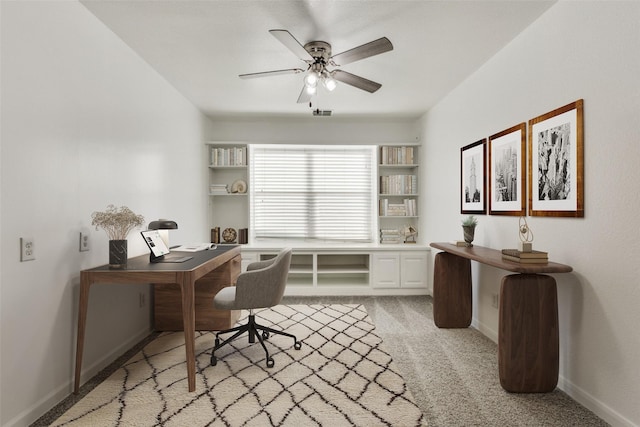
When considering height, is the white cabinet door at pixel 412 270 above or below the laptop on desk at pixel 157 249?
below

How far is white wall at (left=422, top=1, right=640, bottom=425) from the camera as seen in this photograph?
1.79 meters

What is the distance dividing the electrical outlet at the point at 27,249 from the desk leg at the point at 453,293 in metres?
3.18

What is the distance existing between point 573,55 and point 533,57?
0.40 meters

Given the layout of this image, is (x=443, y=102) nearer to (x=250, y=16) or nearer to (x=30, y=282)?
(x=250, y=16)

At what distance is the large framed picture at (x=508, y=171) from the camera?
267 cm

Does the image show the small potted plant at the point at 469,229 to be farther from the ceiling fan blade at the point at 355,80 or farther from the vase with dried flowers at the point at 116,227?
the vase with dried flowers at the point at 116,227

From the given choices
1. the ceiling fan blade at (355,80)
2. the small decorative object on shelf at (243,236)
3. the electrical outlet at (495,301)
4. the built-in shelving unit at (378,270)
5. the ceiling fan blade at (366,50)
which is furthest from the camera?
the small decorative object on shelf at (243,236)

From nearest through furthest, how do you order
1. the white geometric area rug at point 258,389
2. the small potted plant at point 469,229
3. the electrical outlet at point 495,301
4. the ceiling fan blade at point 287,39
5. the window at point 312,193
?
the white geometric area rug at point 258,389 → the ceiling fan blade at point 287,39 → the electrical outlet at point 495,301 → the small potted plant at point 469,229 → the window at point 312,193

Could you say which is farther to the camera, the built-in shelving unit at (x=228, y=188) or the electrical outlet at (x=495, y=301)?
the built-in shelving unit at (x=228, y=188)

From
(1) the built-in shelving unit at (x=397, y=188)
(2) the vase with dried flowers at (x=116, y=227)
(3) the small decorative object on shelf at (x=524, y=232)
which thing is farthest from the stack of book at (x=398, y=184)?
(2) the vase with dried flowers at (x=116, y=227)

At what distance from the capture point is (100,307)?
2.51 metres

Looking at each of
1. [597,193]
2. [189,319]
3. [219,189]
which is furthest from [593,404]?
[219,189]

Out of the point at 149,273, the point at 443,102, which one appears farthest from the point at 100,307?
the point at 443,102

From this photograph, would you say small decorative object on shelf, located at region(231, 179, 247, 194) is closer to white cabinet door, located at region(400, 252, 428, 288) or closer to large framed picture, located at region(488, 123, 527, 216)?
white cabinet door, located at region(400, 252, 428, 288)
